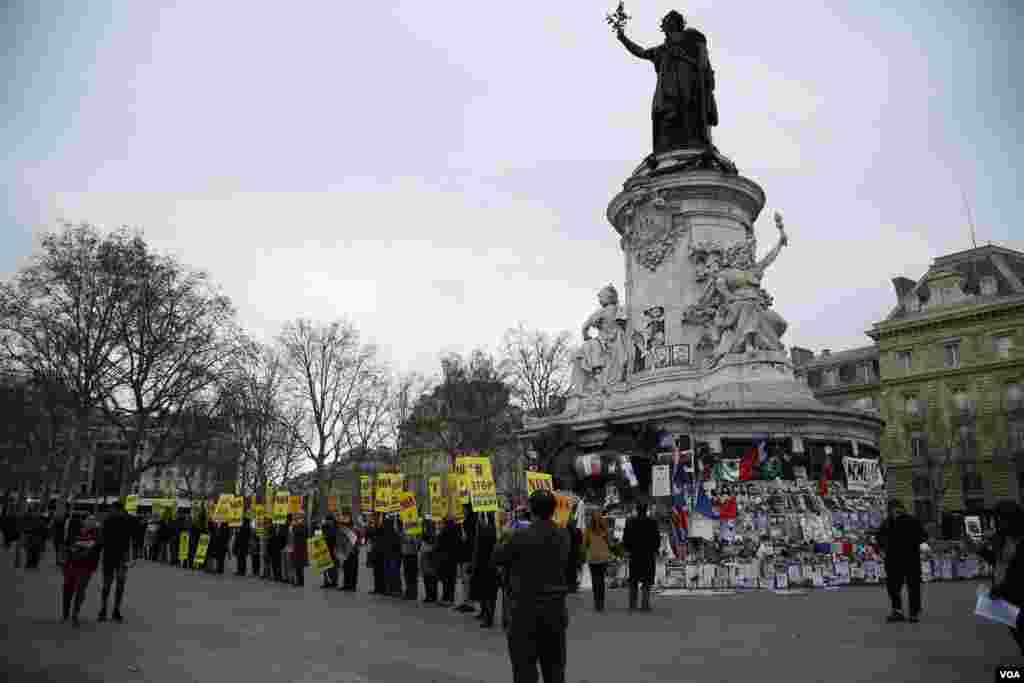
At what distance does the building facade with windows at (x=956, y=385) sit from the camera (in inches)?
1873

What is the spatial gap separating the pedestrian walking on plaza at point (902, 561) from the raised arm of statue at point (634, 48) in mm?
17246

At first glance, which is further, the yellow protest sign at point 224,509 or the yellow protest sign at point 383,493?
the yellow protest sign at point 224,509

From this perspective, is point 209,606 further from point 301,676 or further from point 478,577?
point 301,676

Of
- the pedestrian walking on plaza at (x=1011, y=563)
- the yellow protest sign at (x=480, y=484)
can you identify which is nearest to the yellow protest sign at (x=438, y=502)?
the yellow protest sign at (x=480, y=484)

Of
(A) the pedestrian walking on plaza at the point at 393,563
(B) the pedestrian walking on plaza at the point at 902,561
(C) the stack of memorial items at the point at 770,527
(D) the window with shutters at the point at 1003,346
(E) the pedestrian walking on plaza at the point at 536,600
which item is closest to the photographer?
(E) the pedestrian walking on plaza at the point at 536,600

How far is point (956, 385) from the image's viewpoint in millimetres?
50625

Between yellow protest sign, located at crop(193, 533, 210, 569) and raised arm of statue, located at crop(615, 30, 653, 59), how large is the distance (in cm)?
1924

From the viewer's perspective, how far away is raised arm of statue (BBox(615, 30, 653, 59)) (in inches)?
938

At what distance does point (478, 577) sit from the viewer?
11.5 metres

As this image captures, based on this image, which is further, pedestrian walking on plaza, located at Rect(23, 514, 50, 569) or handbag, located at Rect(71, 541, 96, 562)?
pedestrian walking on plaza, located at Rect(23, 514, 50, 569)

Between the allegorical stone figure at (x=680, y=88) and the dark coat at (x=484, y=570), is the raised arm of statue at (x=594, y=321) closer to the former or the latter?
the allegorical stone figure at (x=680, y=88)

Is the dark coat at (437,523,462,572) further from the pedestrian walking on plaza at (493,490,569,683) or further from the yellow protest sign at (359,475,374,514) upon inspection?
the pedestrian walking on plaza at (493,490,569,683)

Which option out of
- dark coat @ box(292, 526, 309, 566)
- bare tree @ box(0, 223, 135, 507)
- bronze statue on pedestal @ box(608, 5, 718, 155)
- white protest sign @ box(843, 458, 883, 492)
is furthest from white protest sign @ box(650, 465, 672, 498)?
bare tree @ box(0, 223, 135, 507)

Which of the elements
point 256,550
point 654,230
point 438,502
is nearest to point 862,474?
point 654,230
